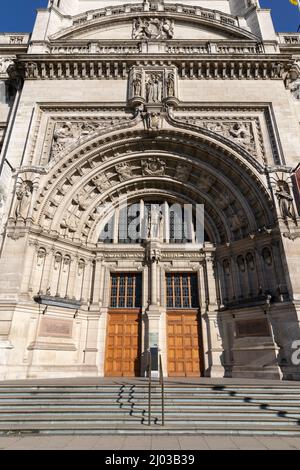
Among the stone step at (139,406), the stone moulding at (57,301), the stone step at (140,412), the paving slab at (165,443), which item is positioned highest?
the stone moulding at (57,301)

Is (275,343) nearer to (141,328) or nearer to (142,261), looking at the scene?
(141,328)

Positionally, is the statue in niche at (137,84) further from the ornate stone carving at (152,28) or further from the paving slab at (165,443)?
the paving slab at (165,443)

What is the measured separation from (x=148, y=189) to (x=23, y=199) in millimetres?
6919

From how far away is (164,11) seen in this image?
20.2 m

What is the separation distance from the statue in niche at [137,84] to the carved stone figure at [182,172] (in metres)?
4.79

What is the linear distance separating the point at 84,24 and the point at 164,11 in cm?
621

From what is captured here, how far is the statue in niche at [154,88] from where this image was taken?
15195mm

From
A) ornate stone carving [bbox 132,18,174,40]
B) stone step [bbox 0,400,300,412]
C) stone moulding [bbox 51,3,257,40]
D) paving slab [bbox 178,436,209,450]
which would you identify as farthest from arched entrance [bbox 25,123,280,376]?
stone moulding [bbox 51,3,257,40]

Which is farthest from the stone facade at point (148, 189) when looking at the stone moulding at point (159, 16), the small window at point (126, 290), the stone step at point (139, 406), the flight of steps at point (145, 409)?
the stone step at point (139, 406)

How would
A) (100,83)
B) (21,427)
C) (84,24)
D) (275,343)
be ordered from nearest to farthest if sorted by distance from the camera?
(21,427), (275,343), (100,83), (84,24)

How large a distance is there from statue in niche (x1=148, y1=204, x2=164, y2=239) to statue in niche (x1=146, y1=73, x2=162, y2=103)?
A: 6.13m

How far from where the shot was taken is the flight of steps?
543 cm

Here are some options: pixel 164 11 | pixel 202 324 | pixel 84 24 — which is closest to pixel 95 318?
pixel 202 324

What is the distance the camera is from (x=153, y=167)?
15.4 meters
